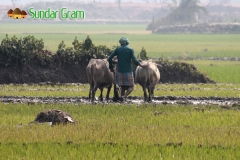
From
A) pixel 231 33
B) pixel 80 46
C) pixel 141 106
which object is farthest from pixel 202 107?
pixel 231 33

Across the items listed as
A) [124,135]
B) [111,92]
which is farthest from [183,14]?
[124,135]

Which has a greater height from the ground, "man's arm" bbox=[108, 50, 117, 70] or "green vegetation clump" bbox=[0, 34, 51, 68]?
"man's arm" bbox=[108, 50, 117, 70]

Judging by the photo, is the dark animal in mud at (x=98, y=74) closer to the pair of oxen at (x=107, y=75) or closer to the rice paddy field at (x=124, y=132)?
the pair of oxen at (x=107, y=75)

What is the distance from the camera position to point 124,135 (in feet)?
34.4

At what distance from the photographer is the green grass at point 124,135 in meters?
9.21

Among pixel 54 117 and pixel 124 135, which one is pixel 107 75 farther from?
pixel 124 135

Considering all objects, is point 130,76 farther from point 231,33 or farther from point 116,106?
point 231,33

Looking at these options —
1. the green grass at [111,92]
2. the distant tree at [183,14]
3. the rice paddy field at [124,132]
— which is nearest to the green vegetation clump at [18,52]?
the green grass at [111,92]

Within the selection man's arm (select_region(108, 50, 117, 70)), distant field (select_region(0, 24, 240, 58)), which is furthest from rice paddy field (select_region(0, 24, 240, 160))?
distant field (select_region(0, 24, 240, 58))

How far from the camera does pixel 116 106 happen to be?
14.4m

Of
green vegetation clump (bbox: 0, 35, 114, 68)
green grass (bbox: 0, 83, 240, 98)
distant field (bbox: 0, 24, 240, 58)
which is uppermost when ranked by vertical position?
green vegetation clump (bbox: 0, 35, 114, 68)

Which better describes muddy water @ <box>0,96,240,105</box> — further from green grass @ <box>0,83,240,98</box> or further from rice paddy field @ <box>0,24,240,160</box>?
rice paddy field @ <box>0,24,240,160</box>

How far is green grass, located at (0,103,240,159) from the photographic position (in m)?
9.21

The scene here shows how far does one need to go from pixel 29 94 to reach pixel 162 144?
8.49 metres
